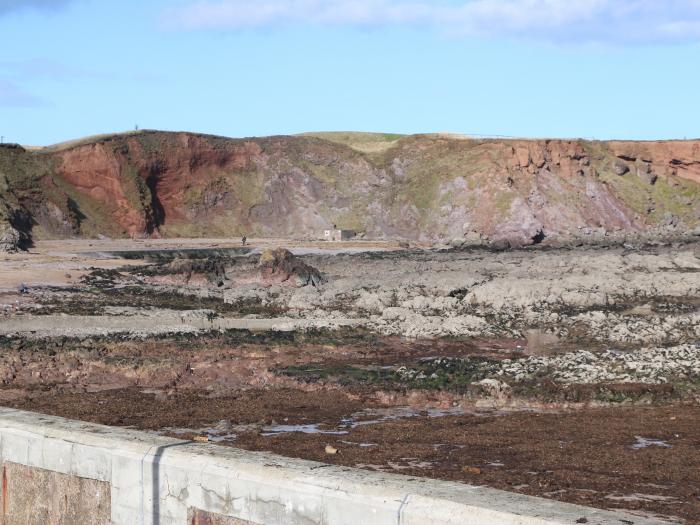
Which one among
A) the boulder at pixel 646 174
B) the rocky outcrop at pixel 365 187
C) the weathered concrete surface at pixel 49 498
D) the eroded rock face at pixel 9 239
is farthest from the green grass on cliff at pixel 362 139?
the weathered concrete surface at pixel 49 498

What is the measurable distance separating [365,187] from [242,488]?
8846 cm

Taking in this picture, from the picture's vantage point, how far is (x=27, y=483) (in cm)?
1102

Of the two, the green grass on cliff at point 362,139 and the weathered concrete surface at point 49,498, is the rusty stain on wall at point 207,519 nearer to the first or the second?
the weathered concrete surface at point 49,498

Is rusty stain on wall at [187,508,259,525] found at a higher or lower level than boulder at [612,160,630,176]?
lower

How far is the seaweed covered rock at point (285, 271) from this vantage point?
47.8 meters

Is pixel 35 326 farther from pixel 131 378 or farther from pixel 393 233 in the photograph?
pixel 393 233

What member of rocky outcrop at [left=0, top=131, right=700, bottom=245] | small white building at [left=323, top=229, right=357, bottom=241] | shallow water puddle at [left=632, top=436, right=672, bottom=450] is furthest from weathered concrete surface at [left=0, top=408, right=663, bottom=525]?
small white building at [left=323, top=229, right=357, bottom=241]

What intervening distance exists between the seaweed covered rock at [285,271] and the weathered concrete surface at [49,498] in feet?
118

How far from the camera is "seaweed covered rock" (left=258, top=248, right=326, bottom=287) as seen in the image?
47812 mm

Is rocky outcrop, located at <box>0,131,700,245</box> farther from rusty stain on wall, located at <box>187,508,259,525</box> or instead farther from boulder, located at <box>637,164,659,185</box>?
rusty stain on wall, located at <box>187,508,259,525</box>

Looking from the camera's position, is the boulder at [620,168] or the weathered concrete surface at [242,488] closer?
the weathered concrete surface at [242,488]

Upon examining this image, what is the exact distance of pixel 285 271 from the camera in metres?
48.2

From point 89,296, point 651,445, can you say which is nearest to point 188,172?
A: point 89,296

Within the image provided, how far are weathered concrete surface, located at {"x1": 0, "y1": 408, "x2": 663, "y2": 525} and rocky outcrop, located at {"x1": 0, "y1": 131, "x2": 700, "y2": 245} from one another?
69.6m
